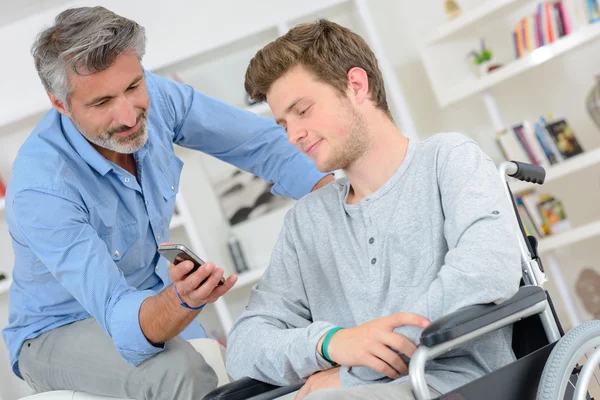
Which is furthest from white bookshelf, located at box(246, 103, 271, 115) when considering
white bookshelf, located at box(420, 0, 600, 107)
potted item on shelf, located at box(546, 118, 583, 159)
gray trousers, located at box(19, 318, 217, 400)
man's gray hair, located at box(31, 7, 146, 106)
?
gray trousers, located at box(19, 318, 217, 400)

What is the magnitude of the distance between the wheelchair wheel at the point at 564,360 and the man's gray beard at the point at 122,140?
1.16 m

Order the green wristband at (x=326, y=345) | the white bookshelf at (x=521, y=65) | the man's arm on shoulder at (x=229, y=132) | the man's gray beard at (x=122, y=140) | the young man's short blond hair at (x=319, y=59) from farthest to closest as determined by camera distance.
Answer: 1. the white bookshelf at (x=521, y=65)
2. the man's arm on shoulder at (x=229, y=132)
3. the man's gray beard at (x=122, y=140)
4. the young man's short blond hair at (x=319, y=59)
5. the green wristband at (x=326, y=345)

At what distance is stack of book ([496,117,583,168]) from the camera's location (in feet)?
11.8

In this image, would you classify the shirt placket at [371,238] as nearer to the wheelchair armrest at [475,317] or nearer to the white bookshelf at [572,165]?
the wheelchair armrest at [475,317]

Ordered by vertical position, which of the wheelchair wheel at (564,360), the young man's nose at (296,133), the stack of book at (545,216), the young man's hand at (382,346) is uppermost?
the young man's nose at (296,133)

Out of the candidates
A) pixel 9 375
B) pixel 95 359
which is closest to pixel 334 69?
pixel 95 359

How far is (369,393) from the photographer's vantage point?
122 centimetres

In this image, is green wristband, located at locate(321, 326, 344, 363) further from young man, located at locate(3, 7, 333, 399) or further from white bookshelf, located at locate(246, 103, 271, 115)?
white bookshelf, located at locate(246, 103, 271, 115)

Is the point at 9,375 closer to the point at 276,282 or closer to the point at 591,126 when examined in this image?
the point at 276,282

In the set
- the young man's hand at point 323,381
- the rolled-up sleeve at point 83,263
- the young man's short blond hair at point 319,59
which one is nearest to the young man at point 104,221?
the rolled-up sleeve at point 83,263

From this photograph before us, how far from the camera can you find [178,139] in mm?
2363

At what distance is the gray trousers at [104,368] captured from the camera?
1.81 meters

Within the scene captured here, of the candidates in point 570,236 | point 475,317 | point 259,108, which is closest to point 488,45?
point 570,236

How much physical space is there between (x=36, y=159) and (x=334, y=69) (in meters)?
0.84
